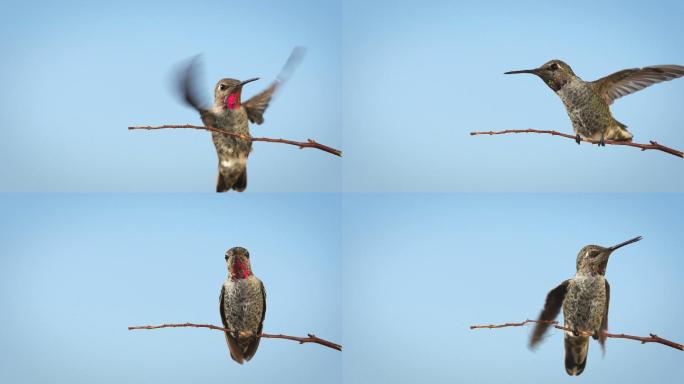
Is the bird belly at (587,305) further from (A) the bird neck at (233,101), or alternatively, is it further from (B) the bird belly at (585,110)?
(A) the bird neck at (233,101)

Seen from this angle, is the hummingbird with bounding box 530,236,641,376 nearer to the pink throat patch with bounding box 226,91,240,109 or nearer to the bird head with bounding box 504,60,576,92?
the bird head with bounding box 504,60,576,92

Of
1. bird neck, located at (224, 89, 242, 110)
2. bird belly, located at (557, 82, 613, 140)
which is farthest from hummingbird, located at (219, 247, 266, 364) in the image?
bird belly, located at (557, 82, 613, 140)

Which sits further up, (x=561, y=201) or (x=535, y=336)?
(x=561, y=201)

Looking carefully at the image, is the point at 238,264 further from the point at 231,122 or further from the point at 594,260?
the point at 594,260

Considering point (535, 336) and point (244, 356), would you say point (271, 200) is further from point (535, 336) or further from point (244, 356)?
point (535, 336)

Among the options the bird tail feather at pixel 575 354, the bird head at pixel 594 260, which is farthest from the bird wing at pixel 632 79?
the bird tail feather at pixel 575 354

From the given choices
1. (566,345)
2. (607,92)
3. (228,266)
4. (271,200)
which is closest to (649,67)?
(607,92)

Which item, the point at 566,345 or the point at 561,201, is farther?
the point at 561,201
